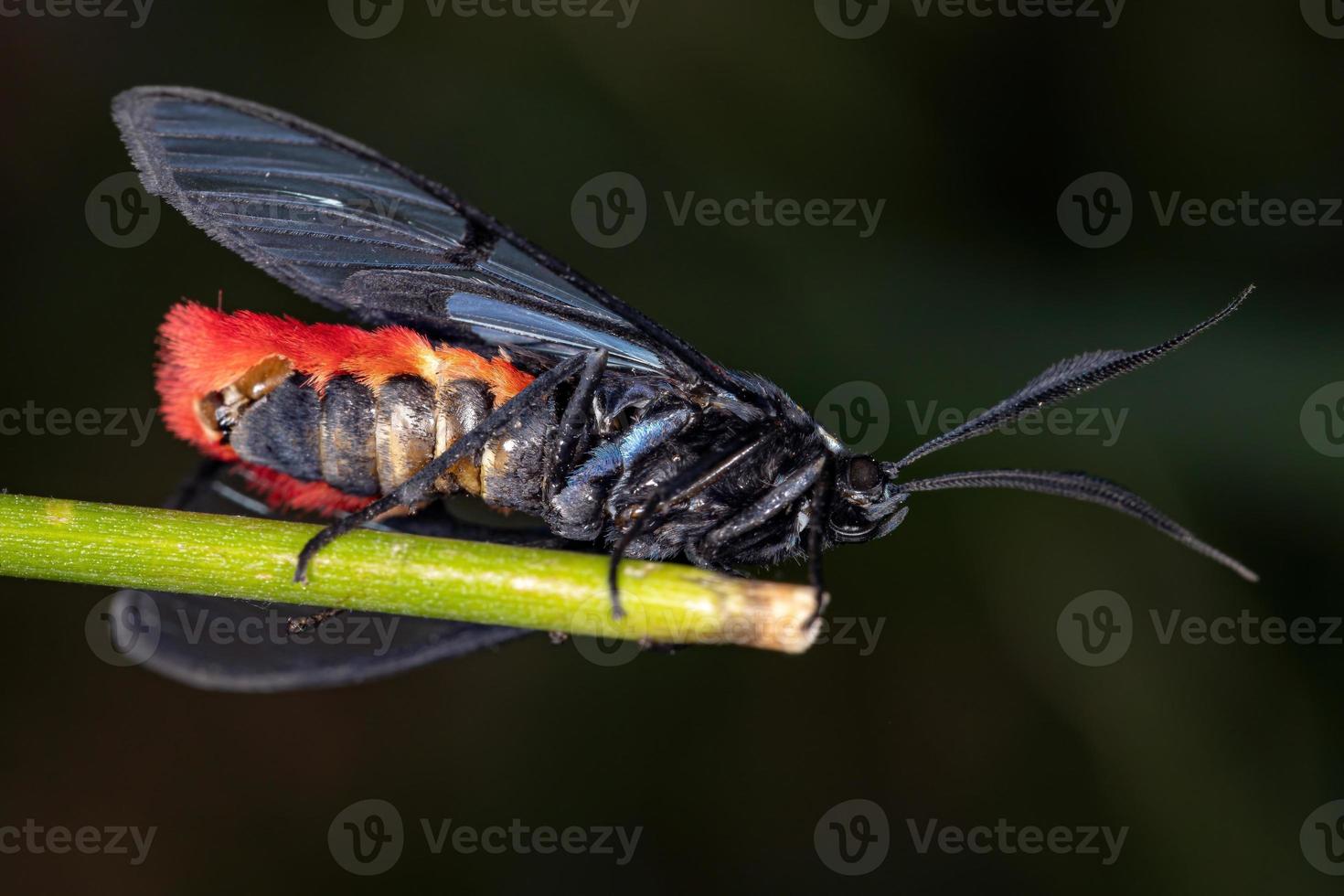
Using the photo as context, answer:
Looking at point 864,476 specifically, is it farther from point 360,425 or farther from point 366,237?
point 366,237

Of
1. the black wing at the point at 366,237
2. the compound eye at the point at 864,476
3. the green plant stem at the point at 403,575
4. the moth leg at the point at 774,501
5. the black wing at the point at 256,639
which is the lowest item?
the black wing at the point at 256,639

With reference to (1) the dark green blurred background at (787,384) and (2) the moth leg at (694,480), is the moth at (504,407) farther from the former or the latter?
(1) the dark green blurred background at (787,384)

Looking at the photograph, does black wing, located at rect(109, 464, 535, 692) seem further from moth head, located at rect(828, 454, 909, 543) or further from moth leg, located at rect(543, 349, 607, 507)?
moth head, located at rect(828, 454, 909, 543)

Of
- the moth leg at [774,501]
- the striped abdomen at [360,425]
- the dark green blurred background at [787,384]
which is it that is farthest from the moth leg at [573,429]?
the dark green blurred background at [787,384]

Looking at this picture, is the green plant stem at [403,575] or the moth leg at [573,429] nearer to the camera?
the green plant stem at [403,575]

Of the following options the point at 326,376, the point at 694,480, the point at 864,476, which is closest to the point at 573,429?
the point at 694,480

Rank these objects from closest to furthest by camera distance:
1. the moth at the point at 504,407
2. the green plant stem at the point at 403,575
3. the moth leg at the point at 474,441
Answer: the green plant stem at the point at 403,575 < the moth leg at the point at 474,441 < the moth at the point at 504,407
